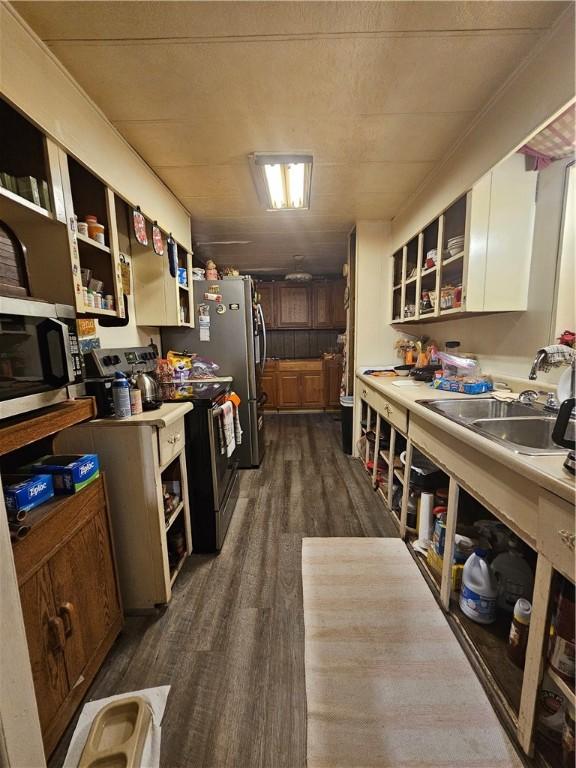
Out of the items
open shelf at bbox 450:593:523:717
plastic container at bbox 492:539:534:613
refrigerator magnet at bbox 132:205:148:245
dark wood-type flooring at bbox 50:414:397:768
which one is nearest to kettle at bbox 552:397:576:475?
plastic container at bbox 492:539:534:613

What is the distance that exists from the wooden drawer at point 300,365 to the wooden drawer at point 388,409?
80.9 inches

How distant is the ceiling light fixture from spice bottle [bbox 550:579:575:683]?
2.22 m

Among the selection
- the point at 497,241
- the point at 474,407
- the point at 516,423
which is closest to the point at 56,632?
the point at 516,423

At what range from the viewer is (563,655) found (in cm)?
75

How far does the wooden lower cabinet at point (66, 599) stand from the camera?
80 cm

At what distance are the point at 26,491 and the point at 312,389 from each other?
4.03m

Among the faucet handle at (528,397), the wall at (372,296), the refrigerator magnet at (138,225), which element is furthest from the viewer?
the wall at (372,296)

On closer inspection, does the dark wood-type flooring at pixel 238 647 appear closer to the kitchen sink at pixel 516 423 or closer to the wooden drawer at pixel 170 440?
the wooden drawer at pixel 170 440

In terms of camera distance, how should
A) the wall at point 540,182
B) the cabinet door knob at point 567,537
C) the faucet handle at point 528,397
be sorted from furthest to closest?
the faucet handle at point 528,397 < the wall at point 540,182 < the cabinet door knob at point 567,537

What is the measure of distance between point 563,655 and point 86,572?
1445 mm

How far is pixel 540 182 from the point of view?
1486mm

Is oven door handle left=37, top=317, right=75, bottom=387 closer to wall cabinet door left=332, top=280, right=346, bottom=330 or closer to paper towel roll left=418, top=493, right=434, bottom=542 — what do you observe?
paper towel roll left=418, top=493, right=434, bottom=542

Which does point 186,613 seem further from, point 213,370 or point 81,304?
point 213,370

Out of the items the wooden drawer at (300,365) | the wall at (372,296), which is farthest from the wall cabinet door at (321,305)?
the wall at (372,296)
